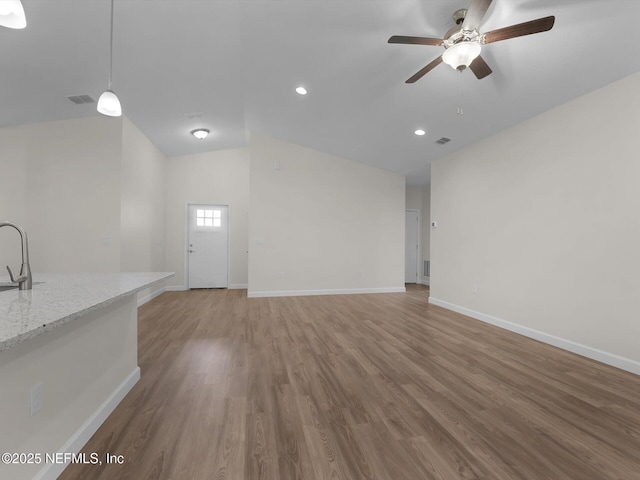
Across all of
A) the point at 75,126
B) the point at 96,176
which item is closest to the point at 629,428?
the point at 96,176

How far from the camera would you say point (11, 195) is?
13.6 ft

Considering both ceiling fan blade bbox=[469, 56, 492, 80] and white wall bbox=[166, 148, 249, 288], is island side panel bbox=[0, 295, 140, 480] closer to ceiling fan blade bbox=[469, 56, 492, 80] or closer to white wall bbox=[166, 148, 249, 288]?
ceiling fan blade bbox=[469, 56, 492, 80]

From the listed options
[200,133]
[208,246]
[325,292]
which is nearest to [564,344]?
[325,292]

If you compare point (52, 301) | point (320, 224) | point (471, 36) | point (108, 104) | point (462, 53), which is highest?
point (471, 36)

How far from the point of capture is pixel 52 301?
137cm

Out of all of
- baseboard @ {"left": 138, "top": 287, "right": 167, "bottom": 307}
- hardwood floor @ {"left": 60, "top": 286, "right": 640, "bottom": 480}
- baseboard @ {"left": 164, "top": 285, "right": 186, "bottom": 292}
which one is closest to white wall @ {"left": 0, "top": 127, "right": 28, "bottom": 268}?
baseboard @ {"left": 138, "top": 287, "right": 167, "bottom": 307}

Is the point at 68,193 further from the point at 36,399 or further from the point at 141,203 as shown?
the point at 36,399

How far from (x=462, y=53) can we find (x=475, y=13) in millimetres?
271

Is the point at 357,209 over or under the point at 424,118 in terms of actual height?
under

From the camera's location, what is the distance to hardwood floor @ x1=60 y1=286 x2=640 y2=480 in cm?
149

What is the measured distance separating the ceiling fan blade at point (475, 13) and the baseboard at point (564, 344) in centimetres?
321

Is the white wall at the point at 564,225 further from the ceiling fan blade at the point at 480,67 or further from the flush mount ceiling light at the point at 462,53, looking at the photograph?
the flush mount ceiling light at the point at 462,53

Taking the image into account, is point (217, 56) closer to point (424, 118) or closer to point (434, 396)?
point (424, 118)

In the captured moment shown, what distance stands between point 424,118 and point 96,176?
16.0 feet
